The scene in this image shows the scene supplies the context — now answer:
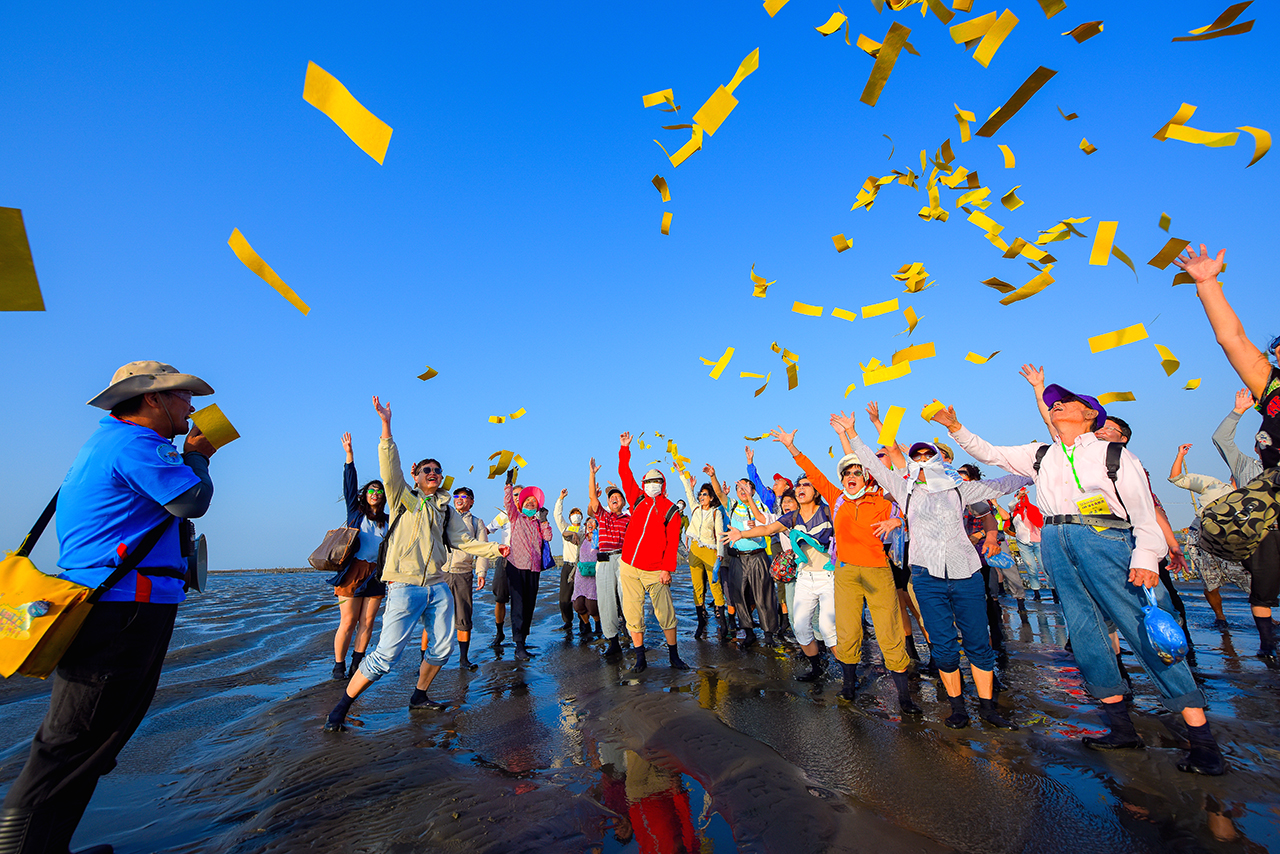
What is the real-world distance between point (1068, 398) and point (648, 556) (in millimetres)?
4459

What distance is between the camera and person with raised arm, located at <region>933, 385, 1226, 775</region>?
3.25 metres

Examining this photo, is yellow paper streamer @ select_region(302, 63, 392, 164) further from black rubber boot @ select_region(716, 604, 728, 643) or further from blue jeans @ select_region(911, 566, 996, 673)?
black rubber boot @ select_region(716, 604, 728, 643)

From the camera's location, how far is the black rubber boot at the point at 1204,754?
3107mm

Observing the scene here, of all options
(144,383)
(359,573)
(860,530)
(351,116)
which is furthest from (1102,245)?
(359,573)

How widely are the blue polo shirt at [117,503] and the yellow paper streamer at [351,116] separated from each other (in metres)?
1.83

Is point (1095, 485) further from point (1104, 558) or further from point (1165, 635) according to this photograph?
point (1165, 635)

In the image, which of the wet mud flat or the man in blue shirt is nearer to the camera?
the man in blue shirt

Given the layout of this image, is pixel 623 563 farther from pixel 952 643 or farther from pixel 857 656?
pixel 952 643

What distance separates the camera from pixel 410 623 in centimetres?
494

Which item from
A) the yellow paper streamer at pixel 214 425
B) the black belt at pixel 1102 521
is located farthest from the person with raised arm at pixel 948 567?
the yellow paper streamer at pixel 214 425

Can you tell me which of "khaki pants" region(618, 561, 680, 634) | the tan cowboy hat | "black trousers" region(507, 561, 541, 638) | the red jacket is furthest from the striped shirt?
"black trousers" region(507, 561, 541, 638)

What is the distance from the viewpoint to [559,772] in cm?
356

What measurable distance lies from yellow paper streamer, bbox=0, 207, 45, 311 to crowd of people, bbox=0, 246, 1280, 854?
69cm

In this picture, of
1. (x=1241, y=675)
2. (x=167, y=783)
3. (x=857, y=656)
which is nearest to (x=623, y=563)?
(x=857, y=656)
